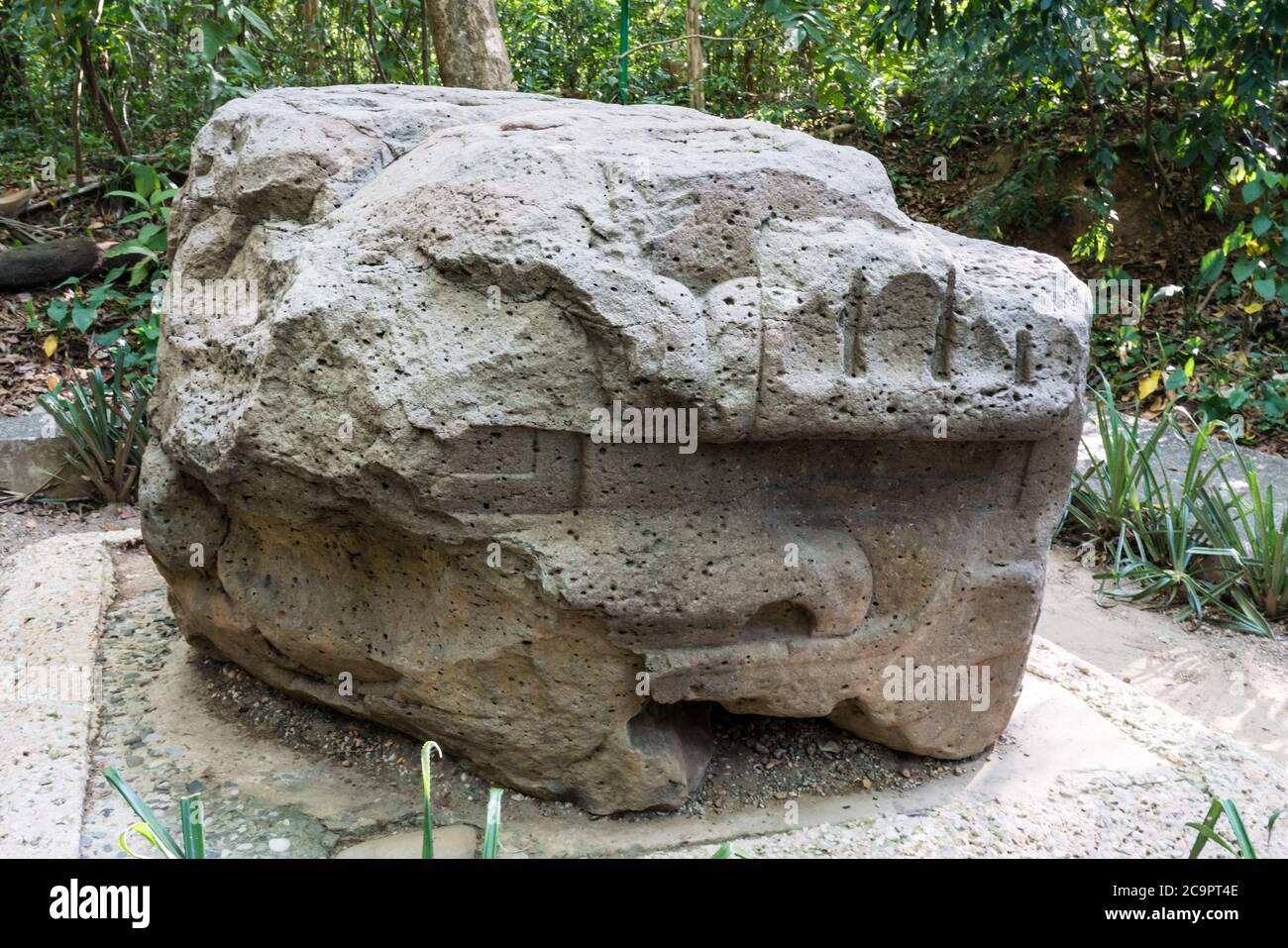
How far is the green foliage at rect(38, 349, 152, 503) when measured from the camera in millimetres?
4719

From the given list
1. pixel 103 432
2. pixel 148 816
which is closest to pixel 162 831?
pixel 148 816

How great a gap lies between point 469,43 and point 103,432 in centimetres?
222

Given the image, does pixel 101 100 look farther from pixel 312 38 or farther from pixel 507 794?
pixel 507 794

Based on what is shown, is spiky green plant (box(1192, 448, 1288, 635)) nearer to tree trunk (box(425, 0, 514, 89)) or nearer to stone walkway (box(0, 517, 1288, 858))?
stone walkway (box(0, 517, 1288, 858))

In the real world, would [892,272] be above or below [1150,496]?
above

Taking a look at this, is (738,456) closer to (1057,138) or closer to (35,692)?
(35,692)

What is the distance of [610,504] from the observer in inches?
86.9

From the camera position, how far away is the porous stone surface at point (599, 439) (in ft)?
6.88

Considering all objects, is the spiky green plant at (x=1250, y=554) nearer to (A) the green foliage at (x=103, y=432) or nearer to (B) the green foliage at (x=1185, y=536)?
(B) the green foliage at (x=1185, y=536)

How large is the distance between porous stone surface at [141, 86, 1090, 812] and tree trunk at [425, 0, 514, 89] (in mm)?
2519

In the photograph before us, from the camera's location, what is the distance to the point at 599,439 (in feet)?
6.99

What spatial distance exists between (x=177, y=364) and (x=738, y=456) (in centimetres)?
123

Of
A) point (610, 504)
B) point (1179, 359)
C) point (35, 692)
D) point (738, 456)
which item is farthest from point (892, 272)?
point (1179, 359)

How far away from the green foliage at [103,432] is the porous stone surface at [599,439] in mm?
2248
